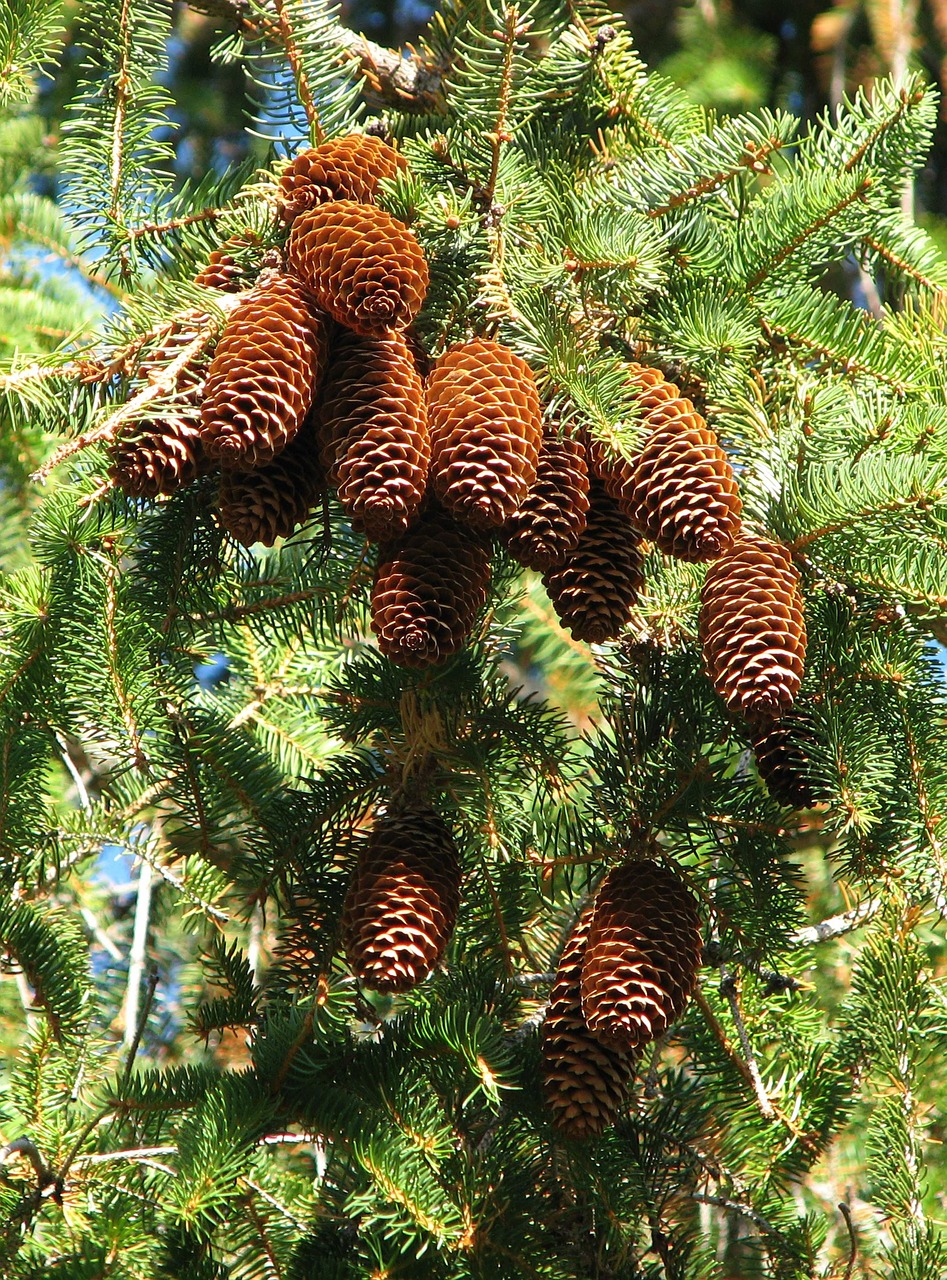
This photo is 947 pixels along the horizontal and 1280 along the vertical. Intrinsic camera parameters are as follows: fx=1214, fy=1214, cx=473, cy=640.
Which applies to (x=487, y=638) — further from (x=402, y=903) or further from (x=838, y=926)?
(x=838, y=926)

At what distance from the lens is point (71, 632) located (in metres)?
1.32

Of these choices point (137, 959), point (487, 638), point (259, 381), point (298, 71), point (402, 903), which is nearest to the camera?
point (259, 381)

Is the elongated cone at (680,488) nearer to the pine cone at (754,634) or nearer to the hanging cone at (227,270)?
the pine cone at (754,634)

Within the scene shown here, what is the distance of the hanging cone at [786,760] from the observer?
3.87ft

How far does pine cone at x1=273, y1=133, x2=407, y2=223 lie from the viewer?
1133 millimetres

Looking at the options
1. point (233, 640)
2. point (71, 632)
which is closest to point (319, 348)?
point (71, 632)

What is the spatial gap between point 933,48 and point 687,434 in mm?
3158

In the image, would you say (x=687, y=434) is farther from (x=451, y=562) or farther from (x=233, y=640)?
(x=233, y=640)

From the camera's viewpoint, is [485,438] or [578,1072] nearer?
[485,438]

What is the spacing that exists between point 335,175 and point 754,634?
57 centimetres

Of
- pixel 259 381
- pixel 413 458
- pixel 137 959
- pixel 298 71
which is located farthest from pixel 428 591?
pixel 137 959

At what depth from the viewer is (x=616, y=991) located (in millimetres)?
1081

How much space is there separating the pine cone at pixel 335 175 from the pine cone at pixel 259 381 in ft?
0.39

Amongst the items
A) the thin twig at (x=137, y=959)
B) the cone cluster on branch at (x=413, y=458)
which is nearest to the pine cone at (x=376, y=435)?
the cone cluster on branch at (x=413, y=458)
